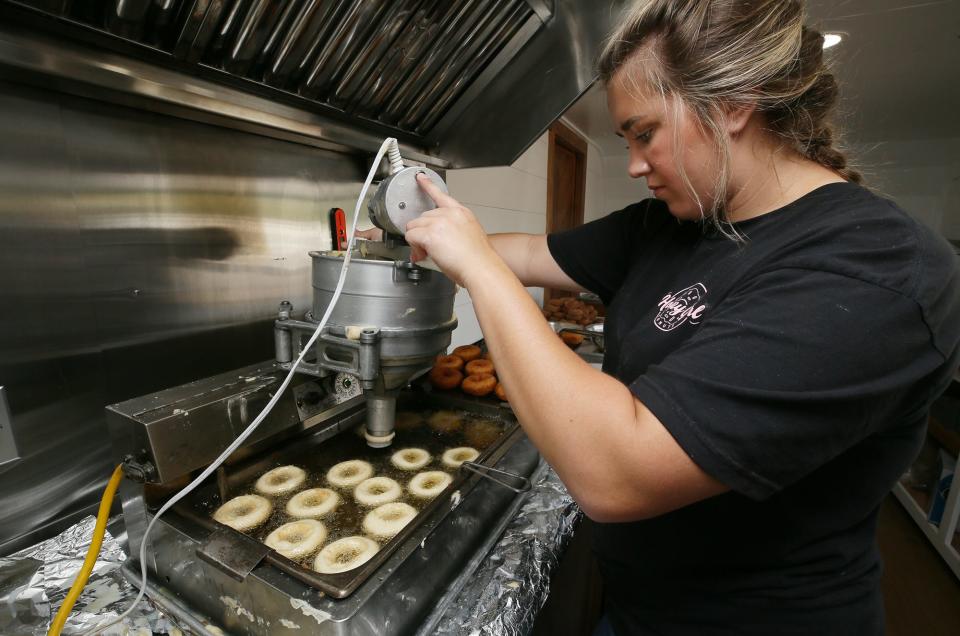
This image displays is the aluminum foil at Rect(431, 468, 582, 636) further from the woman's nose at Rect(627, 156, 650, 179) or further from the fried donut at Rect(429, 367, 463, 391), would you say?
the woman's nose at Rect(627, 156, 650, 179)

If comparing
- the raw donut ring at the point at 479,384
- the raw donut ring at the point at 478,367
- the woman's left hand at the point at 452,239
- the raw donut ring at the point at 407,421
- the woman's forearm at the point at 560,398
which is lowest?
the raw donut ring at the point at 407,421

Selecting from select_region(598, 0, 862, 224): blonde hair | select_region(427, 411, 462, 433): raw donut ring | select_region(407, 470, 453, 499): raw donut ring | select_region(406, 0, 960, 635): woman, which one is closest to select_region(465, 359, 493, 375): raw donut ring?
select_region(427, 411, 462, 433): raw donut ring

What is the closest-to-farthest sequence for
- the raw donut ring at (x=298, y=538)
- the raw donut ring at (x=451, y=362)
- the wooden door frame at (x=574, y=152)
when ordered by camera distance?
1. the raw donut ring at (x=298, y=538)
2. the raw donut ring at (x=451, y=362)
3. the wooden door frame at (x=574, y=152)

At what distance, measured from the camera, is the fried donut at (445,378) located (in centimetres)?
156

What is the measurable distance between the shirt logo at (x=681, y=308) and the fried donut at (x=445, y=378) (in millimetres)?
890

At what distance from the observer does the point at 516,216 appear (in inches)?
122

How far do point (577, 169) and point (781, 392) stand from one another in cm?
450

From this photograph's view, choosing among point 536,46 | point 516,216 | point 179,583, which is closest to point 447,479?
point 179,583

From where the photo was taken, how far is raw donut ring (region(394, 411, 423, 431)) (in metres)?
1.39

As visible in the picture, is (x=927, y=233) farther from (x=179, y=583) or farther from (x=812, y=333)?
(x=179, y=583)

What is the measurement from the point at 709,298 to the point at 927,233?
27cm

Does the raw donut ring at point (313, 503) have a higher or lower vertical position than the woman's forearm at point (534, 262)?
lower

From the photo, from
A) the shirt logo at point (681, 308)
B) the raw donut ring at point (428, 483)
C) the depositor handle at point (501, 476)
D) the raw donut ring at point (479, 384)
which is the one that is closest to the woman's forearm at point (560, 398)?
the shirt logo at point (681, 308)

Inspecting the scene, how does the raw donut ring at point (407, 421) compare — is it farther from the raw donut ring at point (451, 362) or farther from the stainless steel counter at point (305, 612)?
the stainless steel counter at point (305, 612)
